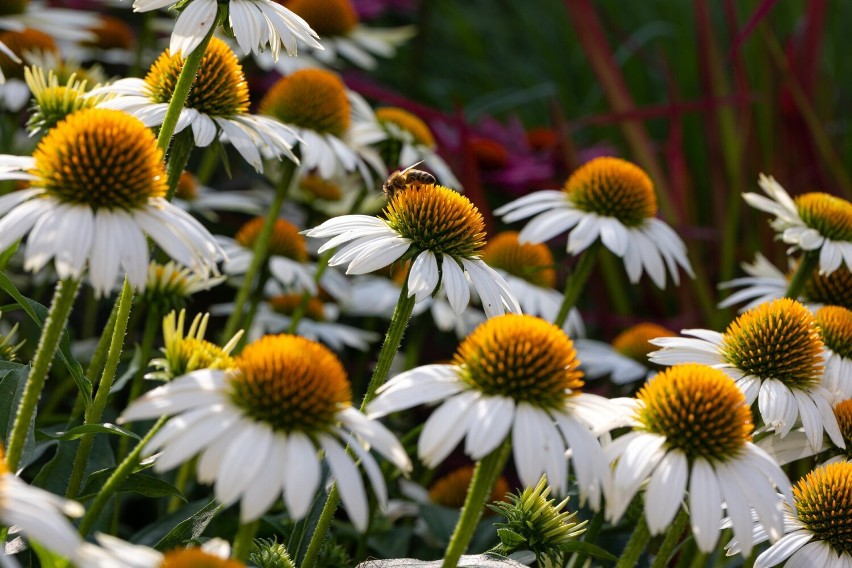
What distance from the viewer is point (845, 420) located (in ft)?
5.11

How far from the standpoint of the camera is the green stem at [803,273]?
1887mm

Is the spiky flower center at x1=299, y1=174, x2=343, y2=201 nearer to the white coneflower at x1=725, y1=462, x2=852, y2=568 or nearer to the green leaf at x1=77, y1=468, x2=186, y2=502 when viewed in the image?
the green leaf at x1=77, y1=468, x2=186, y2=502

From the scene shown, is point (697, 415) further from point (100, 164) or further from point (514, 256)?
point (514, 256)

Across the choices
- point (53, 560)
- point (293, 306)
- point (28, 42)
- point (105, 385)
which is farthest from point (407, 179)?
point (28, 42)

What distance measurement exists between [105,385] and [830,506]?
1002 mm

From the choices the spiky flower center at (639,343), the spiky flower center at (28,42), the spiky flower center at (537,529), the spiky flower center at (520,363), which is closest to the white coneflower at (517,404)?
the spiky flower center at (520,363)

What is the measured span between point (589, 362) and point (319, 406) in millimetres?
1507

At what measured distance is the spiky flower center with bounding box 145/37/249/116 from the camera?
64.2 inches

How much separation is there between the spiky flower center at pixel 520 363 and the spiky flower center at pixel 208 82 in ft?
2.33

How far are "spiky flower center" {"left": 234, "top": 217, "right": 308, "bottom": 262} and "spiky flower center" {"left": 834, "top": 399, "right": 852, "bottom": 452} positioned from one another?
1341 millimetres

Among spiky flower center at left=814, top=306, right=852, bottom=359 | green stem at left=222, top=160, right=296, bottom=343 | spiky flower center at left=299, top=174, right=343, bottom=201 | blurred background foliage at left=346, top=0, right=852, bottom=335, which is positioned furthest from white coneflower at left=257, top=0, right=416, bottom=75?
spiky flower center at left=814, top=306, right=852, bottom=359

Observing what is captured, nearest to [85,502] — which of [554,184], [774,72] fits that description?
[554,184]

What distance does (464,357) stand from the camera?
1207 millimetres

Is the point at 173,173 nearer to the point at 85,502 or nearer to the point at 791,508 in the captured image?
the point at 85,502
